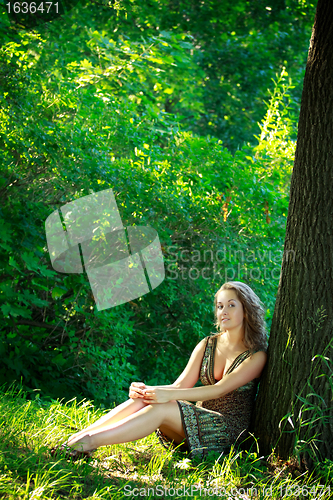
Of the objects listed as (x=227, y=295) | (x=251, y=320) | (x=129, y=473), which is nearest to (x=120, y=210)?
(x=227, y=295)

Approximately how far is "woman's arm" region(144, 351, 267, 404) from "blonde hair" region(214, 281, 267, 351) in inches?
3.8

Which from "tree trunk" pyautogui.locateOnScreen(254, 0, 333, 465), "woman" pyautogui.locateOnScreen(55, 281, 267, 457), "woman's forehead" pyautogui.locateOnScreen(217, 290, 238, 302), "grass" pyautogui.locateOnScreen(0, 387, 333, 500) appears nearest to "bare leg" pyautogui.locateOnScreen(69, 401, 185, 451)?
"woman" pyautogui.locateOnScreen(55, 281, 267, 457)

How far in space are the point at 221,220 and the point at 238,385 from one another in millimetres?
2190

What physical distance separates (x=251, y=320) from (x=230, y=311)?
143mm

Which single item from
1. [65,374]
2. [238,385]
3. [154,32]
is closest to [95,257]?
[65,374]

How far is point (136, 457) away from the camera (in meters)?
2.63

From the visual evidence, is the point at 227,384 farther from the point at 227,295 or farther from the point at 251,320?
the point at 227,295

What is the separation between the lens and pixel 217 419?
2.72 meters

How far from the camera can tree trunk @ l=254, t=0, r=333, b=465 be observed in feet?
8.04

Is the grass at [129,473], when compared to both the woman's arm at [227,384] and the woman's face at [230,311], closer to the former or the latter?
the woman's arm at [227,384]

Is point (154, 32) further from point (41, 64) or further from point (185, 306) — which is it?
point (185, 306)

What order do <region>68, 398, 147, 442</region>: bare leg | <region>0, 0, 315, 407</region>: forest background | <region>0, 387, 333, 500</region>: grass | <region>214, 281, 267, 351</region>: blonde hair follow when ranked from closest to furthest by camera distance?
<region>0, 387, 333, 500</region>: grass
<region>68, 398, 147, 442</region>: bare leg
<region>214, 281, 267, 351</region>: blonde hair
<region>0, 0, 315, 407</region>: forest background

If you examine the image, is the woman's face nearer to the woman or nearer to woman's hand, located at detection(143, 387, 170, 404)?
the woman

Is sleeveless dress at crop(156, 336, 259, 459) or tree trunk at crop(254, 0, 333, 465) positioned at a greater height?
tree trunk at crop(254, 0, 333, 465)
